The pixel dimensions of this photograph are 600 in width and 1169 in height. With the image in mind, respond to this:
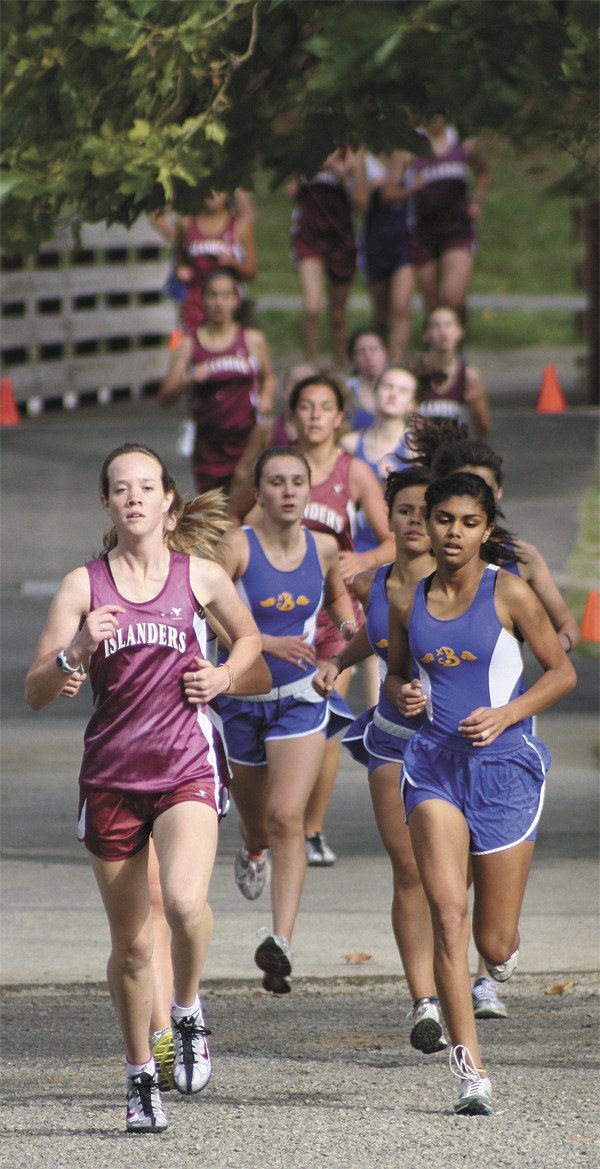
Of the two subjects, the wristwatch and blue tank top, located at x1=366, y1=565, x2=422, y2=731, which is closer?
the wristwatch

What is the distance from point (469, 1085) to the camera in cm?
564

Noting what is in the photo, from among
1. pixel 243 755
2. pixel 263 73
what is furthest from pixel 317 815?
pixel 263 73

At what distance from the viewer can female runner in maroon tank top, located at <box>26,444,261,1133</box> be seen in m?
5.58

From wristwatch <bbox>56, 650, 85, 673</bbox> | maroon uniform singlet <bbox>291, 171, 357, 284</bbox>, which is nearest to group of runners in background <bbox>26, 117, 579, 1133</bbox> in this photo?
wristwatch <bbox>56, 650, 85, 673</bbox>

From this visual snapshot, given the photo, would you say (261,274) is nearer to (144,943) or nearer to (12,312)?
(12,312)

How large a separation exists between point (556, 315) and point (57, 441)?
481 inches

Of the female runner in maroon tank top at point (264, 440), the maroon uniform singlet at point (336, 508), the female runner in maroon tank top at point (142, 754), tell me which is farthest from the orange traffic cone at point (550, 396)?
the female runner in maroon tank top at point (142, 754)

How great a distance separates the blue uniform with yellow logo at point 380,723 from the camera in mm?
6504

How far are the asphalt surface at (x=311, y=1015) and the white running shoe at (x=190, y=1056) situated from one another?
0.50 ft

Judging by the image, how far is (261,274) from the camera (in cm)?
3350

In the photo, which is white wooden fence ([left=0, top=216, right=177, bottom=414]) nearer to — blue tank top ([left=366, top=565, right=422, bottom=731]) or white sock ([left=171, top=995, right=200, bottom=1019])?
blue tank top ([left=366, top=565, right=422, bottom=731])

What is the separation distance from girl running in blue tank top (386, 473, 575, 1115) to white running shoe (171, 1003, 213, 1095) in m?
0.76

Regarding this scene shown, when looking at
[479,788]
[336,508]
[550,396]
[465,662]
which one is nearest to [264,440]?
[336,508]

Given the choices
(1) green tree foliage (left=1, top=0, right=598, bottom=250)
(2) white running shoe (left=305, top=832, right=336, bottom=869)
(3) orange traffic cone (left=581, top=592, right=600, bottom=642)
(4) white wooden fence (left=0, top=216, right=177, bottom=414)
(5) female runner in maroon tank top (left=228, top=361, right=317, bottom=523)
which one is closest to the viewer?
(1) green tree foliage (left=1, top=0, right=598, bottom=250)
